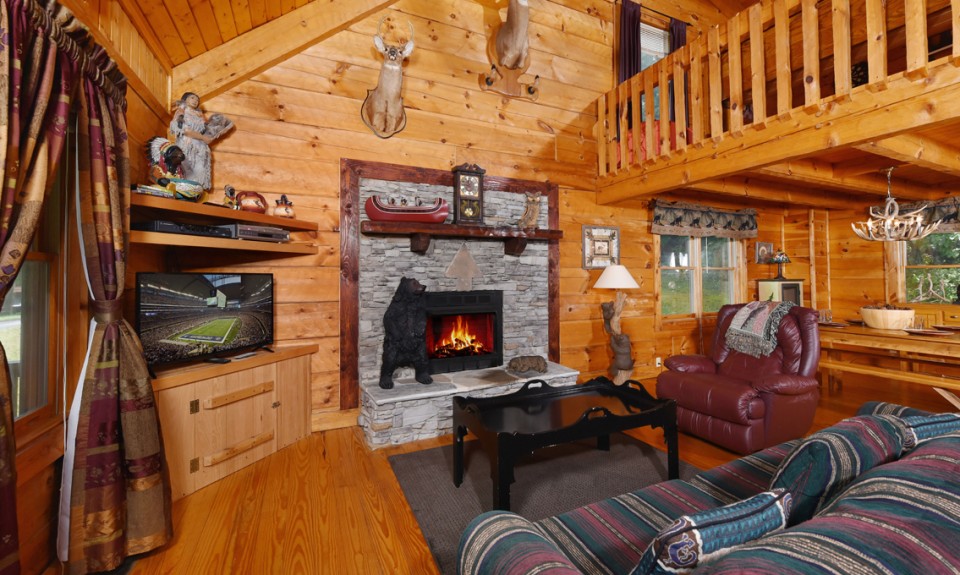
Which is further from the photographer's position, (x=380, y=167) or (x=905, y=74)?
(x=380, y=167)

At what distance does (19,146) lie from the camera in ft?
4.53

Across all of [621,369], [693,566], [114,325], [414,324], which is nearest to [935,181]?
[621,369]

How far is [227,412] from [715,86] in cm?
406

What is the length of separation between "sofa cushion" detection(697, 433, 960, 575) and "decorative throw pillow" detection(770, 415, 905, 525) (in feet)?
0.41

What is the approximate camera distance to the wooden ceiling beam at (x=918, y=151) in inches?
106

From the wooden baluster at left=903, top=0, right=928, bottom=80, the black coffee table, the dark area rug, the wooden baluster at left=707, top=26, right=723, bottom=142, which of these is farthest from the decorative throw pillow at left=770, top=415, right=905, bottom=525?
the wooden baluster at left=707, top=26, right=723, bottom=142

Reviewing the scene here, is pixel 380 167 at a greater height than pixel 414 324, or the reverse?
pixel 380 167

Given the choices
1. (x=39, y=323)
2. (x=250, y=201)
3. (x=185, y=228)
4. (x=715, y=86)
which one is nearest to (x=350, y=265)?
(x=250, y=201)

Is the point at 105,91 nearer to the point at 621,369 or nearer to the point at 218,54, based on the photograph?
the point at 218,54

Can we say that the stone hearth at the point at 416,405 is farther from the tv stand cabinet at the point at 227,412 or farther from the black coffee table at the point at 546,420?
the black coffee table at the point at 546,420

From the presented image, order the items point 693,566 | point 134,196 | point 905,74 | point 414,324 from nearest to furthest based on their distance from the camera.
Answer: point 693,566 → point 134,196 → point 905,74 → point 414,324

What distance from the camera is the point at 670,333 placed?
16.1 ft

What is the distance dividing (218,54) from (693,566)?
379 cm

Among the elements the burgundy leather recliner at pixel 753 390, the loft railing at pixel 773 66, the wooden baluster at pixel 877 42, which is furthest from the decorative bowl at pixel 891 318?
the wooden baluster at pixel 877 42
